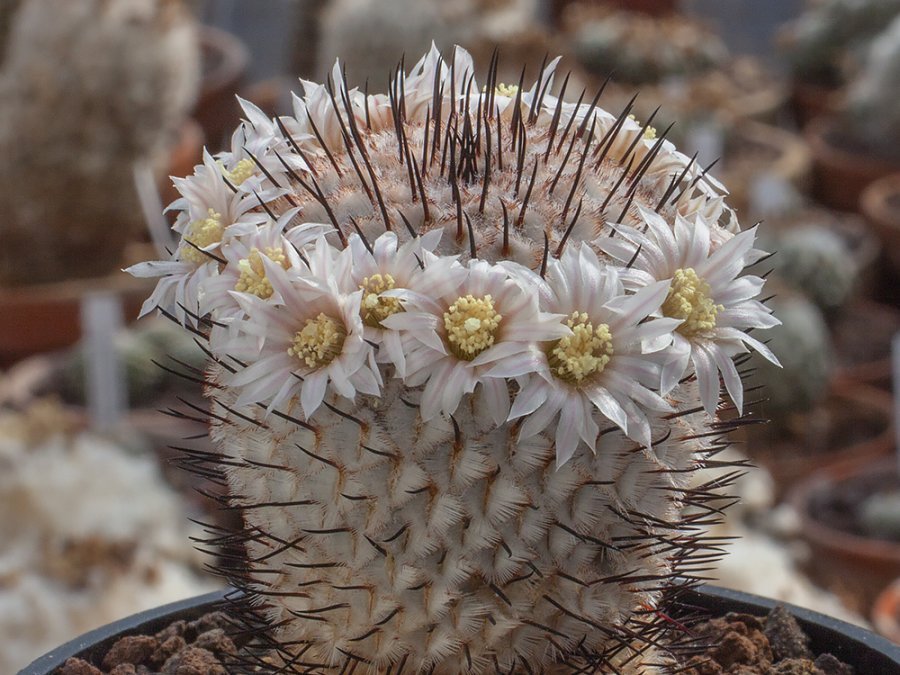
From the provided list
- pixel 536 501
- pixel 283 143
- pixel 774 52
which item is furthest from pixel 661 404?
pixel 774 52

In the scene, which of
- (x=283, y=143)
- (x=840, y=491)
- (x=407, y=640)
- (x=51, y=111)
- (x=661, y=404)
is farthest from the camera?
(x=51, y=111)

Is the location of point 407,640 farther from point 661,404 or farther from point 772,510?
point 772,510

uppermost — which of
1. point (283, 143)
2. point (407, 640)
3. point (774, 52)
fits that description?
point (774, 52)

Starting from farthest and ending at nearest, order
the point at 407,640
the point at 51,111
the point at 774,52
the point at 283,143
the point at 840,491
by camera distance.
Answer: the point at 774,52 → the point at 51,111 → the point at 840,491 → the point at 283,143 → the point at 407,640

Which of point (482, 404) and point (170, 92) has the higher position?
point (170, 92)

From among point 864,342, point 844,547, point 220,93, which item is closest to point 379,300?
A: point 844,547

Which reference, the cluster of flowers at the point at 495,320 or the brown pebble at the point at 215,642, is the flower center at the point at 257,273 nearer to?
the cluster of flowers at the point at 495,320

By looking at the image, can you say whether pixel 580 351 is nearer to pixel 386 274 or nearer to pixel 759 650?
pixel 386 274
